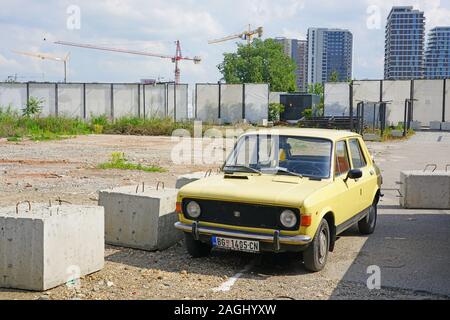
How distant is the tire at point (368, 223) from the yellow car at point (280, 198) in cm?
38

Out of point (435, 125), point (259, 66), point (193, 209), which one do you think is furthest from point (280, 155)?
point (259, 66)

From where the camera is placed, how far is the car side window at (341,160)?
794cm

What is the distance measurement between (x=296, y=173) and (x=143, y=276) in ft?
7.81

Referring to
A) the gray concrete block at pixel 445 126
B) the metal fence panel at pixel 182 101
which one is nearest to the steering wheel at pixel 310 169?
the gray concrete block at pixel 445 126

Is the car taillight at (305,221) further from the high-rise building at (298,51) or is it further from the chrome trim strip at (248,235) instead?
the high-rise building at (298,51)

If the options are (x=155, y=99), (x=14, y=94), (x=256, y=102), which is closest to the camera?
(x=155, y=99)

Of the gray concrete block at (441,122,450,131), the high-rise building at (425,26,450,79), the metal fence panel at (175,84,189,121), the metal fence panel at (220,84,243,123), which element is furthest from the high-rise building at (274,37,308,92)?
the gray concrete block at (441,122,450,131)

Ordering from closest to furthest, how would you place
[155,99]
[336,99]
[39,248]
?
[39,248], [336,99], [155,99]

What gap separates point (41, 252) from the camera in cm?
599

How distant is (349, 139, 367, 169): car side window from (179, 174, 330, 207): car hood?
4.81 feet

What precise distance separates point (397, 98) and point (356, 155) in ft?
150

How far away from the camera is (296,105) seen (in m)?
56.4

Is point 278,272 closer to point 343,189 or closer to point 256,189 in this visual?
point 256,189

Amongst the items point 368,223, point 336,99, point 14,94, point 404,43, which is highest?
point 404,43
